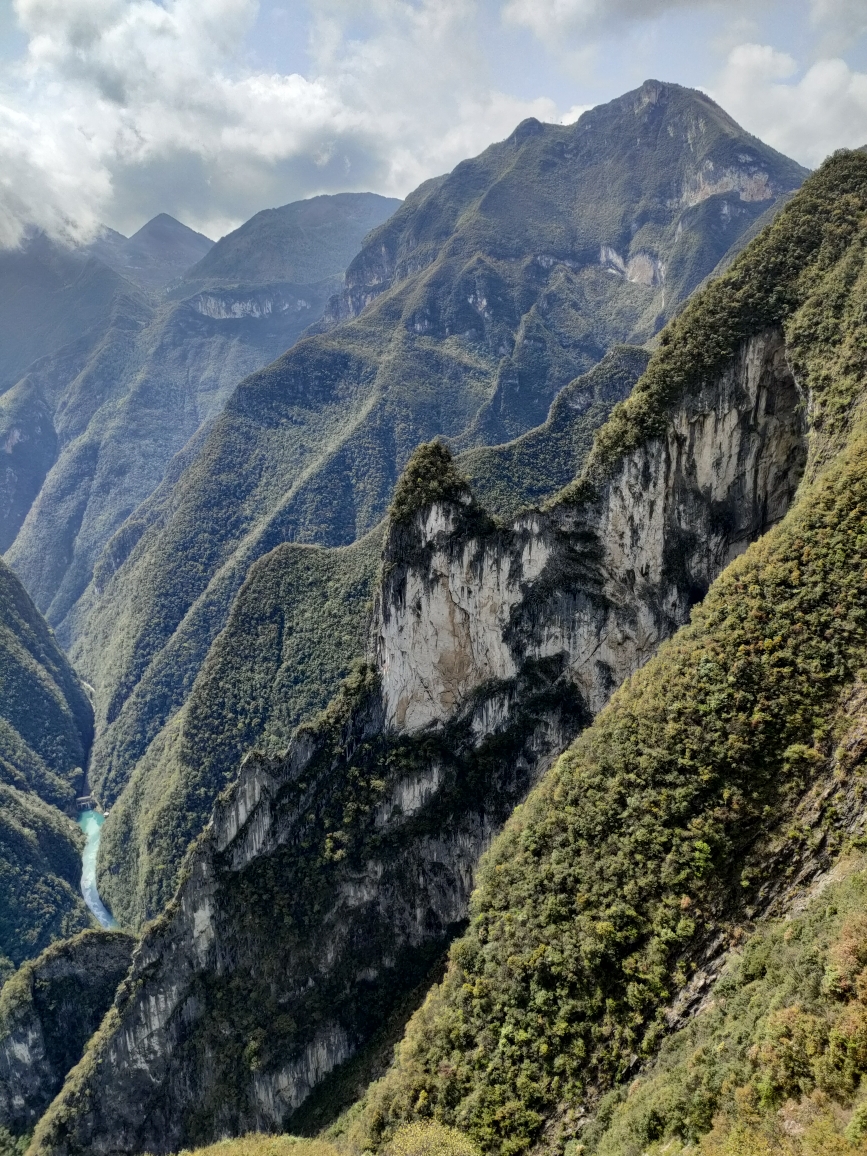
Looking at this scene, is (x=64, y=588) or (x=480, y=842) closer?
(x=480, y=842)

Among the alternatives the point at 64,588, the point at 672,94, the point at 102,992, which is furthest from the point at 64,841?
the point at 672,94

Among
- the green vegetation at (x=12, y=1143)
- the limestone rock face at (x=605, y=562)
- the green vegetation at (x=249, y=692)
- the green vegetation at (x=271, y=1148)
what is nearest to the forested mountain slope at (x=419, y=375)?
the green vegetation at (x=249, y=692)

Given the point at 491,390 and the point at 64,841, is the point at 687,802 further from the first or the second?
the point at 491,390

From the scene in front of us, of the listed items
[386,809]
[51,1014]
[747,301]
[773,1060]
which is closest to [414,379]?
[747,301]

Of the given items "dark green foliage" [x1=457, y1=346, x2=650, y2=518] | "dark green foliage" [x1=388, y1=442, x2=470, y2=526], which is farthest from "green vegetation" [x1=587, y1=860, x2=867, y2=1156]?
"dark green foliage" [x1=457, y1=346, x2=650, y2=518]

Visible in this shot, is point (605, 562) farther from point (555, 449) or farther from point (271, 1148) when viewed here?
point (555, 449)

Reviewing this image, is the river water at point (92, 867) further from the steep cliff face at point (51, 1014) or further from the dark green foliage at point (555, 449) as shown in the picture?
the dark green foliage at point (555, 449)

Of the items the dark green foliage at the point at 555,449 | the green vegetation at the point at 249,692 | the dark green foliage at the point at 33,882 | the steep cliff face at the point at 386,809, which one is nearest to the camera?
the steep cliff face at the point at 386,809
